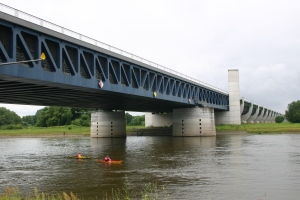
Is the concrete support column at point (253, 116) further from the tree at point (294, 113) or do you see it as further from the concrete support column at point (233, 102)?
the concrete support column at point (233, 102)

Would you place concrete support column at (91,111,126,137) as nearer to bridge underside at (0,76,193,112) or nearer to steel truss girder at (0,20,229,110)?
bridge underside at (0,76,193,112)

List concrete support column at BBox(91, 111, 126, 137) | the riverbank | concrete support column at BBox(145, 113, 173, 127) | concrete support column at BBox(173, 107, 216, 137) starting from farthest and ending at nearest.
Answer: concrete support column at BBox(145, 113, 173, 127), the riverbank, concrete support column at BBox(91, 111, 126, 137), concrete support column at BBox(173, 107, 216, 137)

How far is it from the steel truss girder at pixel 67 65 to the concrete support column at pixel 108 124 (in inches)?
1309

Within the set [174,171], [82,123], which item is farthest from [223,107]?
[174,171]

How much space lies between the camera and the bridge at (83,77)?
2956 centimetres

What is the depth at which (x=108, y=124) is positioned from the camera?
315 feet

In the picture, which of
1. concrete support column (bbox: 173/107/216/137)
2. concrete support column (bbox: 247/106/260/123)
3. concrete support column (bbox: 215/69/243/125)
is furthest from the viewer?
concrete support column (bbox: 247/106/260/123)

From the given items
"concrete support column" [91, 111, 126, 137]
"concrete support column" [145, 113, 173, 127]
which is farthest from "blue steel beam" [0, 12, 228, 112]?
"concrete support column" [145, 113, 173, 127]

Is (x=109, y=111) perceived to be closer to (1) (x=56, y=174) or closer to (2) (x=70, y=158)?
(2) (x=70, y=158)

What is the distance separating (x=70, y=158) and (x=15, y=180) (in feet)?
54.3

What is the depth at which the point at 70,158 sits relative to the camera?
41906 mm

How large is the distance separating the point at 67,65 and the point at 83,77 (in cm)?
368

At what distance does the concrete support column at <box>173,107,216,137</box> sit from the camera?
89.8 m

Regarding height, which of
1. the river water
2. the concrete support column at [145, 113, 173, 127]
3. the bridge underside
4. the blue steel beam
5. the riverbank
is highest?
the blue steel beam
